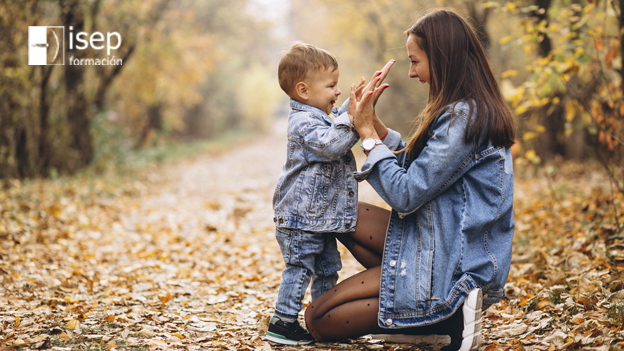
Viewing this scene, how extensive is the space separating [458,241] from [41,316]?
233cm

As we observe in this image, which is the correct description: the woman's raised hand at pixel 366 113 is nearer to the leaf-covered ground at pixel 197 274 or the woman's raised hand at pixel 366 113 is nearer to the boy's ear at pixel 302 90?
the boy's ear at pixel 302 90

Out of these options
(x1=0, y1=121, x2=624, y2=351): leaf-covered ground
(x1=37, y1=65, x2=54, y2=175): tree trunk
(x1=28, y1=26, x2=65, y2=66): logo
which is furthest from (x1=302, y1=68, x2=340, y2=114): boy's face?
(x1=37, y1=65, x2=54, y2=175): tree trunk

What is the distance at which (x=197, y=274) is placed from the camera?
4.16 m

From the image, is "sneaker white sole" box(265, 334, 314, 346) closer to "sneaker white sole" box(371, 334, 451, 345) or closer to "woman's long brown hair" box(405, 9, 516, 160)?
"sneaker white sole" box(371, 334, 451, 345)

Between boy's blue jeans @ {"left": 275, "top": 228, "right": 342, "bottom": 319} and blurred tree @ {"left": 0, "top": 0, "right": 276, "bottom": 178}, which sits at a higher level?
blurred tree @ {"left": 0, "top": 0, "right": 276, "bottom": 178}

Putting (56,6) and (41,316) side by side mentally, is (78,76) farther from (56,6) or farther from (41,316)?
(41,316)

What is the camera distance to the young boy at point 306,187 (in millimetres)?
2467

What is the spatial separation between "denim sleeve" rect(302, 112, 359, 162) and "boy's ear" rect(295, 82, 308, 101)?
210 mm

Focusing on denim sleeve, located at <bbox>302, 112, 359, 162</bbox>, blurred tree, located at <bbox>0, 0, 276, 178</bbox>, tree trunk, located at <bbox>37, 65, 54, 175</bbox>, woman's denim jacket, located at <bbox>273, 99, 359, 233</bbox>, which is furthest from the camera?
→ tree trunk, located at <bbox>37, 65, 54, 175</bbox>

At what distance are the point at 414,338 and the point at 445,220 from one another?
68cm

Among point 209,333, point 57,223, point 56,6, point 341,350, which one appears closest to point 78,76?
point 56,6

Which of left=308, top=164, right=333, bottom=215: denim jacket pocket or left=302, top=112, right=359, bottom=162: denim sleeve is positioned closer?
left=302, top=112, right=359, bottom=162: denim sleeve

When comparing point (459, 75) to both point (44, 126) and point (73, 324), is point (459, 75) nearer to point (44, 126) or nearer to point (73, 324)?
point (73, 324)

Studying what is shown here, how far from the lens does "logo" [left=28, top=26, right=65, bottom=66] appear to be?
7.26 meters
